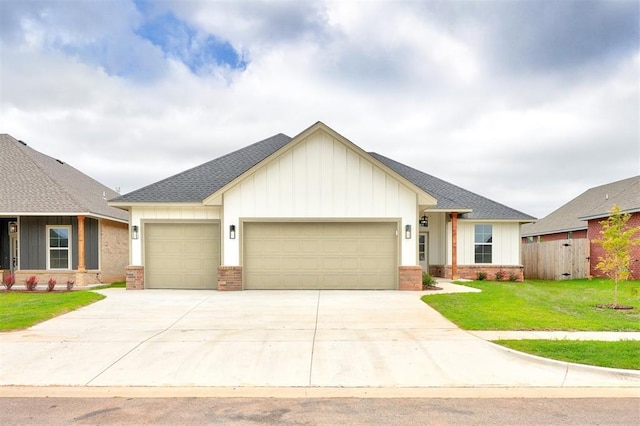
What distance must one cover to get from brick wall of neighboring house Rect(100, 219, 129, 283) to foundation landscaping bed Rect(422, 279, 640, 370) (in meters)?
14.4

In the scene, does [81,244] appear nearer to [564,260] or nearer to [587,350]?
[587,350]

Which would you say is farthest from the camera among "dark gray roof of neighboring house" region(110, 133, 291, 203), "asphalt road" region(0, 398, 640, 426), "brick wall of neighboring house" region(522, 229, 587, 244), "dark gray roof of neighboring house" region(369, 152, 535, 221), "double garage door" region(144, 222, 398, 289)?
"brick wall of neighboring house" region(522, 229, 587, 244)

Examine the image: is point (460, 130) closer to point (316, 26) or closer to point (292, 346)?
point (316, 26)

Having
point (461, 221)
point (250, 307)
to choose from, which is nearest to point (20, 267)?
point (250, 307)

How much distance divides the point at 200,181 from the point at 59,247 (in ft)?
23.2

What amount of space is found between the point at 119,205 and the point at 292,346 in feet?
36.4

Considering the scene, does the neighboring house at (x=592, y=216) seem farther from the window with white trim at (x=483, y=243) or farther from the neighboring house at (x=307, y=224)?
the neighboring house at (x=307, y=224)

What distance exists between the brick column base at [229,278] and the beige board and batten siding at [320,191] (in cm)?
30

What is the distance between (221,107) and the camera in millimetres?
24641

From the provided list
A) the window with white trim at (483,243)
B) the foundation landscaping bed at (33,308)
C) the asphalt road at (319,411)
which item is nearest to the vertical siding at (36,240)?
the foundation landscaping bed at (33,308)

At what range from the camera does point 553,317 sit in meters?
10.2

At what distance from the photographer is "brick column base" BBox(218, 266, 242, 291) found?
15.3 meters

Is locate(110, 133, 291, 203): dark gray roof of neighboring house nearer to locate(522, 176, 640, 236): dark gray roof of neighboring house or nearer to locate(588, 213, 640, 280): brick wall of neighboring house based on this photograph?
locate(588, 213, 640, 280): brick wall of neighboring house

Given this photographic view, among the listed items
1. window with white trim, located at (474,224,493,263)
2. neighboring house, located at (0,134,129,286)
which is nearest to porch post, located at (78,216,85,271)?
neighboring house, located at (0,134,129,286)
